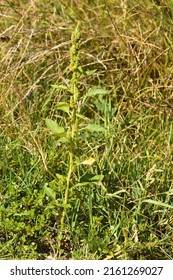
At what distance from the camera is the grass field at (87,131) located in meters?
2.67

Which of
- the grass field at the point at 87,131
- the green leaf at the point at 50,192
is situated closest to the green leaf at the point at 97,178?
the grass field at the point at 87,131

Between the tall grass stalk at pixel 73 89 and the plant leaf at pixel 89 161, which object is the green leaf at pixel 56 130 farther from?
the plant leaf at pixel 89 161

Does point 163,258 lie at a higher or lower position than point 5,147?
lower

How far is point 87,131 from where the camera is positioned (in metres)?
3.15

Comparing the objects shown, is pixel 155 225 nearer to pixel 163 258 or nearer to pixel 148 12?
pixel 163 258

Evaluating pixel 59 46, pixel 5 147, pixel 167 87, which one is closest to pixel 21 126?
pixel 5 147

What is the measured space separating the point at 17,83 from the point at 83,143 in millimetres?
481

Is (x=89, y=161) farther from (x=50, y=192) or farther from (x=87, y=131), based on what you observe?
(x=87, y=131)

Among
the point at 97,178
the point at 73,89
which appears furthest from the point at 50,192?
the point at 73,89

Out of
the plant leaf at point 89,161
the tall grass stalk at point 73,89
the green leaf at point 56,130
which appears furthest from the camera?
the plant leaf at point 89,161

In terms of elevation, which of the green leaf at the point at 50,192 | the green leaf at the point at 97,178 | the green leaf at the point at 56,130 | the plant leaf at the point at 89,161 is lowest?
the green leaf at the point at 50,192

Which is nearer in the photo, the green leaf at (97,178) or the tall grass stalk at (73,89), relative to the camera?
the tall grass stalk at (73,89)

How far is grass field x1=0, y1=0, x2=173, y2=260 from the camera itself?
2.67 m

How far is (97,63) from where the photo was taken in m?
3.50
